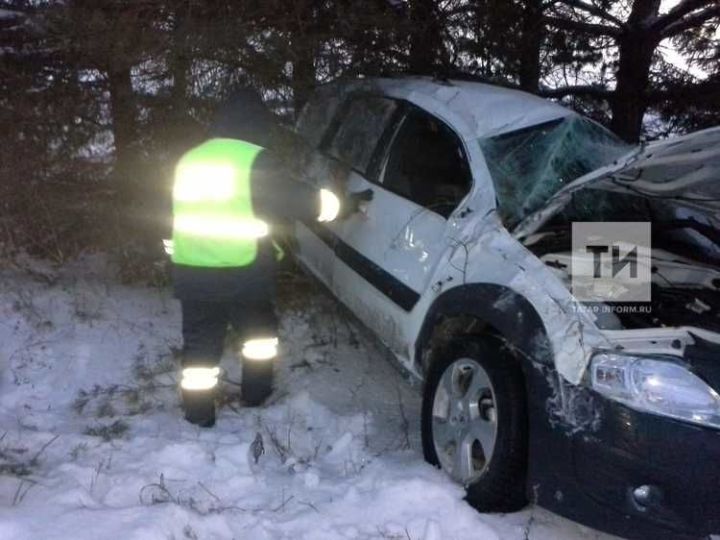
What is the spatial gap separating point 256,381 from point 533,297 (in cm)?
188

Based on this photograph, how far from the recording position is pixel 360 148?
5.00 metres

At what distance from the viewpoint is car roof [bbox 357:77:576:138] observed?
166 inches

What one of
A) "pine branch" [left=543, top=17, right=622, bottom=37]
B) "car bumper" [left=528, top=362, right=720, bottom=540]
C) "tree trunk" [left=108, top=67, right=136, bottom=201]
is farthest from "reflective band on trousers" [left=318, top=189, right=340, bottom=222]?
"pine branch" [left=543, top=17, right=622, bottom=37]

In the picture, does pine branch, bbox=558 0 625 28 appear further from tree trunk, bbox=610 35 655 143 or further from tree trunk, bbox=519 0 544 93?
tree trunk, bbox=519 0 544 93

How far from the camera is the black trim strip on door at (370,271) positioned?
4.06m

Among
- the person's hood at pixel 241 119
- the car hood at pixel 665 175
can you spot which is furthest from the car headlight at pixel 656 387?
the person's hood at pixel 241 119

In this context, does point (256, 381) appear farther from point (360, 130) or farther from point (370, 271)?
point (360, 130)

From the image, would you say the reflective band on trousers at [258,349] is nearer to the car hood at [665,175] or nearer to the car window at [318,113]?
the car hood at [665,175]

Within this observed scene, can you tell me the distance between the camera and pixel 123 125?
18.5ft

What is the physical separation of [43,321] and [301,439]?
233 centimetres

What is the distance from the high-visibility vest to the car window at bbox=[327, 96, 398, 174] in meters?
1.08

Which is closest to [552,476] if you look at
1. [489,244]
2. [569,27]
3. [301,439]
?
[489,244]

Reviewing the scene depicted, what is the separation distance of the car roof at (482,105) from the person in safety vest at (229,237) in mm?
876

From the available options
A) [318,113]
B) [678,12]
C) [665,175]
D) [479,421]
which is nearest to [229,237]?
[479,421]
